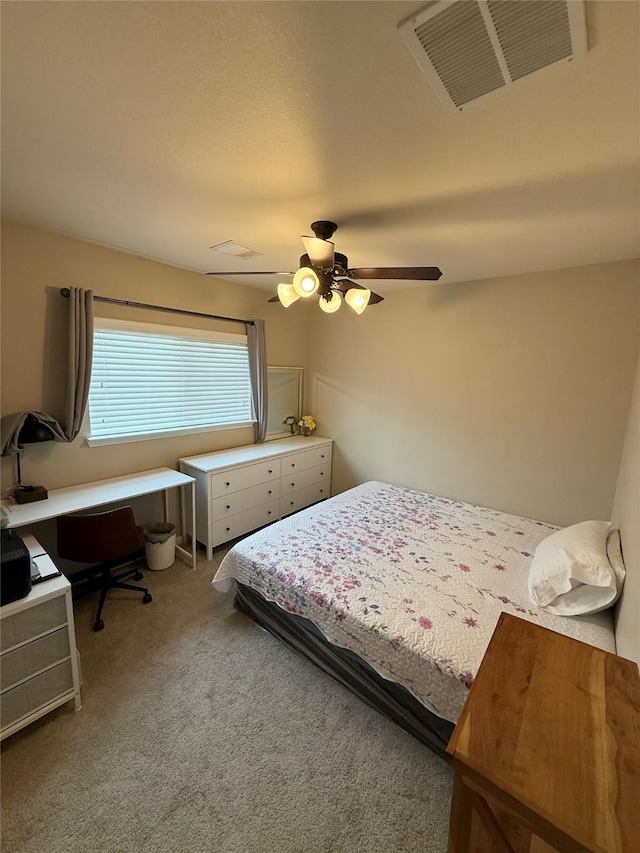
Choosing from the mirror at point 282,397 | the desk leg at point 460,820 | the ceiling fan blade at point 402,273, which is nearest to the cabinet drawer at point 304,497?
the mirror at point 282,397

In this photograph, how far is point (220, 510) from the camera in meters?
3.07

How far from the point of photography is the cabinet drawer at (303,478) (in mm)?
3730

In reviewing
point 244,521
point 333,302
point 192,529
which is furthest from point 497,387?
point 192,529

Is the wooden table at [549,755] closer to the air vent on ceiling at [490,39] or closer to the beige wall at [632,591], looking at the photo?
the beige wall at [632,591]

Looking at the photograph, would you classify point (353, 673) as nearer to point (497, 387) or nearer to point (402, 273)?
point (402, 273)

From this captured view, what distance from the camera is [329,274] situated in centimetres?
201

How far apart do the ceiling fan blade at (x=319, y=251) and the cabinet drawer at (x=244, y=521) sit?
234 centimetres

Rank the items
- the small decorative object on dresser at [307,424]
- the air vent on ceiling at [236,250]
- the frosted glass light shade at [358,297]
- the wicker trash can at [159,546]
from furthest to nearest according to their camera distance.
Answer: the small decorative object on dresser at [307,424], the wicker trash can at [159,546], the air vent on ceiling at [236,250], the frosted glass light shade at [358,297]

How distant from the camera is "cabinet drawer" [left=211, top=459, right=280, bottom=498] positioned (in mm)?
3019

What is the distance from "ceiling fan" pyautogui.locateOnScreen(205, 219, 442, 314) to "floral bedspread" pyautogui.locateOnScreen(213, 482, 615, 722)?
1603 millimetres

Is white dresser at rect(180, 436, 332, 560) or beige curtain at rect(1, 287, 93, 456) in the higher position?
beige curtain at rect(1, 287, 93, 456)

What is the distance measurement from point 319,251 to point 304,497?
2.87 meters

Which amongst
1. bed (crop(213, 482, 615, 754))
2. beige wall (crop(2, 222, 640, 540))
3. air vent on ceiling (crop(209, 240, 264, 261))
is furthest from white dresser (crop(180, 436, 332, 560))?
air vent on ceiling (crop(209, 240, 264, 261))

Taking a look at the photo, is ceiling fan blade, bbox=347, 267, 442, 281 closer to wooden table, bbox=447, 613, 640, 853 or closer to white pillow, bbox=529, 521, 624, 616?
white pillow, bbox=529, 521, 624, 616
